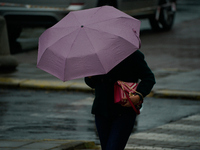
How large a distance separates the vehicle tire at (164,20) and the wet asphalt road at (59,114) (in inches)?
364

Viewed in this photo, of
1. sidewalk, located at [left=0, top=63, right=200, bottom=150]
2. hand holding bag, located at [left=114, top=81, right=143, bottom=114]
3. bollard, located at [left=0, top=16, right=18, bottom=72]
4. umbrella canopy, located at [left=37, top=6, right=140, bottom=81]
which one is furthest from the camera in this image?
bollard, located at [left=0, top=16, right=18, bottom=72]

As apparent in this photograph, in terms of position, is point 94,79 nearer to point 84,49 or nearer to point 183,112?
point 84,49

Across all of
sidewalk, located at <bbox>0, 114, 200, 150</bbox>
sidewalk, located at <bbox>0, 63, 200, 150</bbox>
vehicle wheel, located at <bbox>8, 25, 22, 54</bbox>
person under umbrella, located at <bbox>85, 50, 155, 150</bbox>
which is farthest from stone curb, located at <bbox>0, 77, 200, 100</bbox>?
person under umbrella, located at <bbox>85, 50, 155, 150</bbox>

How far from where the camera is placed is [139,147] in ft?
21.1

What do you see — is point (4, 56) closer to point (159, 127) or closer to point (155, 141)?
point (159, 127)

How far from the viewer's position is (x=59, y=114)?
8.46 metres

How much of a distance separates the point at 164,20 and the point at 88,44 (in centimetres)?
1530

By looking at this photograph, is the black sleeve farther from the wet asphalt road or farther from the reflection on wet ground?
the reflection on wet ground

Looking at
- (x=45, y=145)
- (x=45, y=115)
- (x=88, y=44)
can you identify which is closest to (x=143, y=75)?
(x=88, y=44)

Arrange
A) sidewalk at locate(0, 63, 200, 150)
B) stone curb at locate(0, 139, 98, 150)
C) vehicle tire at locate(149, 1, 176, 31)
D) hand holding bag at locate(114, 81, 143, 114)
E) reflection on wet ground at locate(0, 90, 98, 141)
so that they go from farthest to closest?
vehicle tire at locate(149, 1, 176, 31) → reflection on wet ground at locate(0, 90, 98, 141) → sidewalk at locate(0, 63, 200, 150) → stone curb at locate(0, 139, 98, 150) → hand holding bag at locate(114, 81, 143, 114)

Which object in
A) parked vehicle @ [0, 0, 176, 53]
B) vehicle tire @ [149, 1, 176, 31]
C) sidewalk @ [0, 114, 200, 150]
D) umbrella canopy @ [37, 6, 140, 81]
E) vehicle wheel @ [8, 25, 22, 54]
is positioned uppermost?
umbrella canopy @ [37, 6, 140, 81]

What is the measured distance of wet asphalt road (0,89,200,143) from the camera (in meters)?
7.27

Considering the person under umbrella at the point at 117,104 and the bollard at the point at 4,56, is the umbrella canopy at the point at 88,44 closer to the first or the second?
the person under umbrella at the point at 117,104

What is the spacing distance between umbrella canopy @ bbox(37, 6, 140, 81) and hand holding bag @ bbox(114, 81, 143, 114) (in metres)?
0.31
